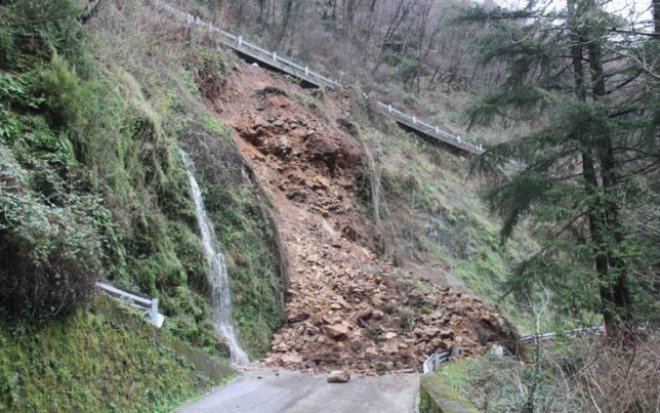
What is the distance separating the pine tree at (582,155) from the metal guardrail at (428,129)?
2076cm

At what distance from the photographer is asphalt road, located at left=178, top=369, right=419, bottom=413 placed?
26.1 feet

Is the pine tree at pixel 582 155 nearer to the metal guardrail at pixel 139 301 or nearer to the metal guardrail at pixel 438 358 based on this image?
the metal guardrail at pixel 438 358

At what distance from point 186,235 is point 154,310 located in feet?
11.0

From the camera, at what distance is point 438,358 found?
11.6 meters

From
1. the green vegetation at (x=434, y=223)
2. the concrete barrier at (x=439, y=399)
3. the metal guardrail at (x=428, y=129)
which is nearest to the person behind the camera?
the concrete barrier at (x=439, y=399)

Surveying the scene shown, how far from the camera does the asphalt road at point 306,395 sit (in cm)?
796

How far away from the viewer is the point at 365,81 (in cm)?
4266

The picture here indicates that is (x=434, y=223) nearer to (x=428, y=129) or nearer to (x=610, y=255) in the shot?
(x=428, y=129)

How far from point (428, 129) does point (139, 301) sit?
3083cm

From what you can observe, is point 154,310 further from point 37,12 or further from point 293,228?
point 293,228

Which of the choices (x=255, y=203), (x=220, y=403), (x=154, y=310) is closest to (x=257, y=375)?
(x=220, y=403)

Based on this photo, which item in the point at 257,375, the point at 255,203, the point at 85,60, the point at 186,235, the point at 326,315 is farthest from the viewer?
the point at 255,203

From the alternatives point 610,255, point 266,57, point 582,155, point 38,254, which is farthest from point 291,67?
point 38,254

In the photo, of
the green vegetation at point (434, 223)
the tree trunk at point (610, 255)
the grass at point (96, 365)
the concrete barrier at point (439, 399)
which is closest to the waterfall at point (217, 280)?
the grass at point (96, 365)
